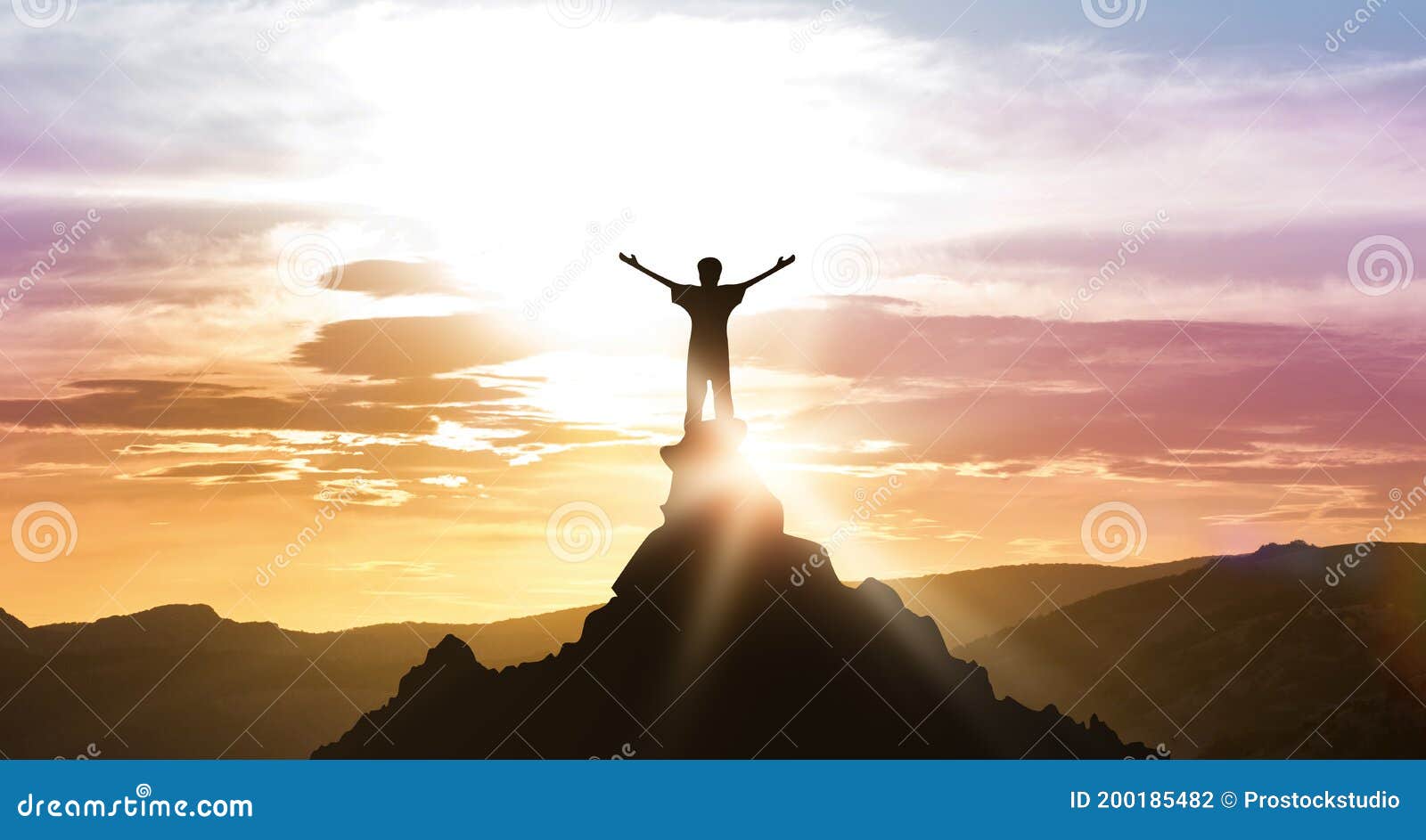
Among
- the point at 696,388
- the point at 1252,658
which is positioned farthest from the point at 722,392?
the point at 1252,658

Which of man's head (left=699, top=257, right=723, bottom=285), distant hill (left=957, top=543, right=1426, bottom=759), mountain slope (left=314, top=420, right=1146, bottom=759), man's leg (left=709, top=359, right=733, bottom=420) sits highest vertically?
distant hill (left=957, top=543, right=1426, bottom=759)

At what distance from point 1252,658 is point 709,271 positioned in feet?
255

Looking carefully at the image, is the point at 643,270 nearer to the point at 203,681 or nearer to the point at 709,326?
the point at 709,326

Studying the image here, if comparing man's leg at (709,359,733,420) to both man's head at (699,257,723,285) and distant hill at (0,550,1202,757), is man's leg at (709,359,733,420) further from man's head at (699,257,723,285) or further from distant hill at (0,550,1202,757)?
distant hill at (0,550,1202,757)

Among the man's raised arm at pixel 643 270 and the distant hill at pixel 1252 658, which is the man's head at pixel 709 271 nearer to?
the man's raised arm at pixel 643 270

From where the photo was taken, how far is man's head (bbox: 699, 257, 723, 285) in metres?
25.4

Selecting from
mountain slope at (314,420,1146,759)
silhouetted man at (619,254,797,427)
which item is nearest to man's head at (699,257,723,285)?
silhouetted man at (619,254,797,427)

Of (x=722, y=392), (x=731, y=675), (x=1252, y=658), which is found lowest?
(x=731, y=675)

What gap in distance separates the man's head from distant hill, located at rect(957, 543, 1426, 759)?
153 feet

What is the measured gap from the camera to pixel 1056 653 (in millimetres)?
108625

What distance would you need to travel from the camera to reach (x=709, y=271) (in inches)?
999

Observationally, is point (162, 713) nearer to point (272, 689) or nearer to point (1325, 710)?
point (272, 689)

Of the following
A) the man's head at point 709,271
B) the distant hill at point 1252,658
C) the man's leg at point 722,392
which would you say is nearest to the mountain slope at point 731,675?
the man's leg at point 722,392

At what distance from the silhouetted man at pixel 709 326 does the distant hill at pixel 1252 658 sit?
150ft
